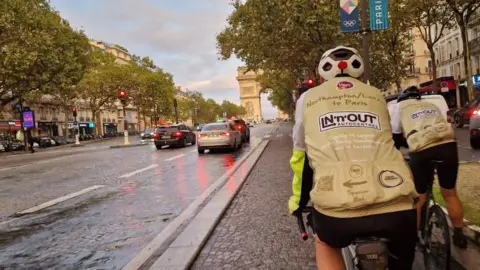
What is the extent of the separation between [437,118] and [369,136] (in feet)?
6.20

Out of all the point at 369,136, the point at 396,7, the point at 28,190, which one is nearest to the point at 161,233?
the point at 369,136

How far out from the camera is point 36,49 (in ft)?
112

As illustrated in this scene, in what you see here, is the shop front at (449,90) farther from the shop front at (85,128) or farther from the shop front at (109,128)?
the shop front at (109,128)

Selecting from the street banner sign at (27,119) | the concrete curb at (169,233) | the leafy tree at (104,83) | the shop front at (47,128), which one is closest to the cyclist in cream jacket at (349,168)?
the concrete curb at (169,233)

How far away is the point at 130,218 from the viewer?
6.92m

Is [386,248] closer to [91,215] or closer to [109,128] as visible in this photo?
[91,215]

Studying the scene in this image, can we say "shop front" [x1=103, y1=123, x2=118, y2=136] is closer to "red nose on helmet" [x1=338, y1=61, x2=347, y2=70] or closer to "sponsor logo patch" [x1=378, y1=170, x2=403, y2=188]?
"red nose on helmet" [x1=338, y1=61, x2=347, y2=70]

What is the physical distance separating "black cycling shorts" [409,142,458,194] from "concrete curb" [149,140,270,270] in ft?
7.46

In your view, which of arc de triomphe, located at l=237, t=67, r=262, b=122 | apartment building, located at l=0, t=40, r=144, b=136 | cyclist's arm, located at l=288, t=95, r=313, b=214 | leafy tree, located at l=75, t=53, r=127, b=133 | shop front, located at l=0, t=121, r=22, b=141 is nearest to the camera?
cyclist's arm, located at l=288, t=95, r=313, b=214

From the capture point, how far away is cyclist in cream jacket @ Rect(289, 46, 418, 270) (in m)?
2.12

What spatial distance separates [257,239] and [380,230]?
3315 mm

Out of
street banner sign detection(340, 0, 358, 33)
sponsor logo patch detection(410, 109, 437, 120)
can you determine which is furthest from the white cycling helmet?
street banner sign detection(340, 0, 358, 33)

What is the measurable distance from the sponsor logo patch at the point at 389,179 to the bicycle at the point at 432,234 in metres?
1.65

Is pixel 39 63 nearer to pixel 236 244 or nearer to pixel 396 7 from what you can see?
pixel 396 7
